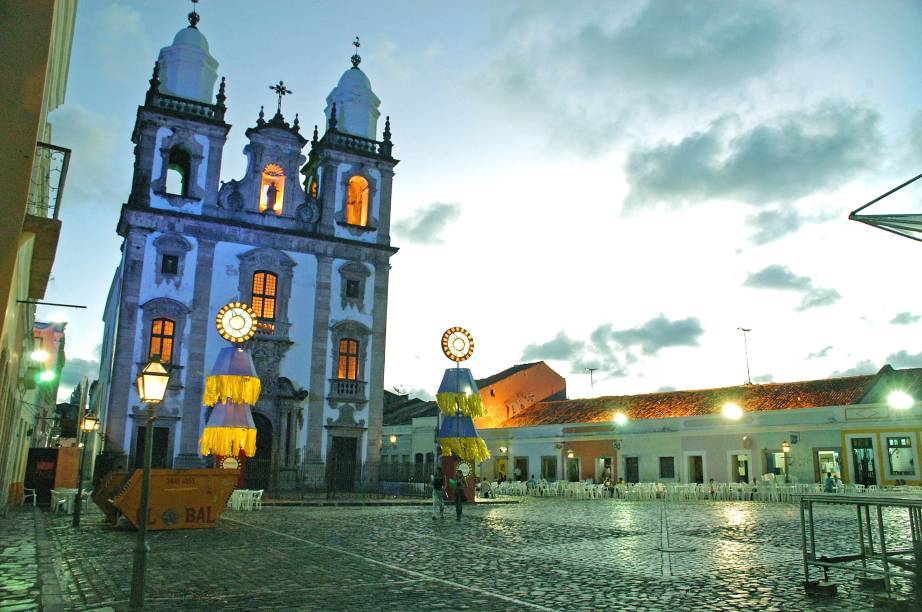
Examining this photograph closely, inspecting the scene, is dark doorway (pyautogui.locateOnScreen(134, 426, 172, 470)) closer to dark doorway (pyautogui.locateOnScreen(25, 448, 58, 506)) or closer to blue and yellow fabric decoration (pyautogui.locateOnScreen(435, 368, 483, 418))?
dark doorway (pyautogui.locateOnScreen(25, 448, 58, 506))

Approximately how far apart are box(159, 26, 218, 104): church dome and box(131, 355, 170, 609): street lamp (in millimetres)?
26184

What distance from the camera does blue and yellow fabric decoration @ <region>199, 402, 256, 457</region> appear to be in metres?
23.5

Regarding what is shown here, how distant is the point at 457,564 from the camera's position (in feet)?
35.6

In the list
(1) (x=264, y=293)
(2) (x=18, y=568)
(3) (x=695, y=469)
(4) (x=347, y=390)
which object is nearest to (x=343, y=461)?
(4) (x=347, y=390)

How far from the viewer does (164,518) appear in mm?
15578

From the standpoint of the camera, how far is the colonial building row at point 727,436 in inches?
1147

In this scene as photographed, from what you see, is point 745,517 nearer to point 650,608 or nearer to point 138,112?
point 650,608

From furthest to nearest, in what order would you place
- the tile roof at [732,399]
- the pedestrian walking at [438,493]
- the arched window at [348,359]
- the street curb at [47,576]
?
the arched window at [348,359] → the tile roof at [732,399] → the pedestrian walking at [438,493] → the street curb at [47,576]

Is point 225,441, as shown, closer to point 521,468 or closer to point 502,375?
point 521,468

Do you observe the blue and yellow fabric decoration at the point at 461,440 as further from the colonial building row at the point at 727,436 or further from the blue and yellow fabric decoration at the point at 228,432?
the colonial building row at the point at 727,436

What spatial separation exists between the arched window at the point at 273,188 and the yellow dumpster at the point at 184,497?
18609mm

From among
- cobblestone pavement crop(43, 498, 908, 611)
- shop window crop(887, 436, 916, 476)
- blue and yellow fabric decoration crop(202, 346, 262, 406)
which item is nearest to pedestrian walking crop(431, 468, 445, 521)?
cobblestone pavement crop(43, 498, 908, 611)

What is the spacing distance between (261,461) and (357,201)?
1368 centimetres

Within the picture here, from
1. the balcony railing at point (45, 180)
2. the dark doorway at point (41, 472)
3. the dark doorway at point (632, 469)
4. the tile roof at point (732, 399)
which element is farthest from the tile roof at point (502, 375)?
the balcony railing at point (45, 180)
